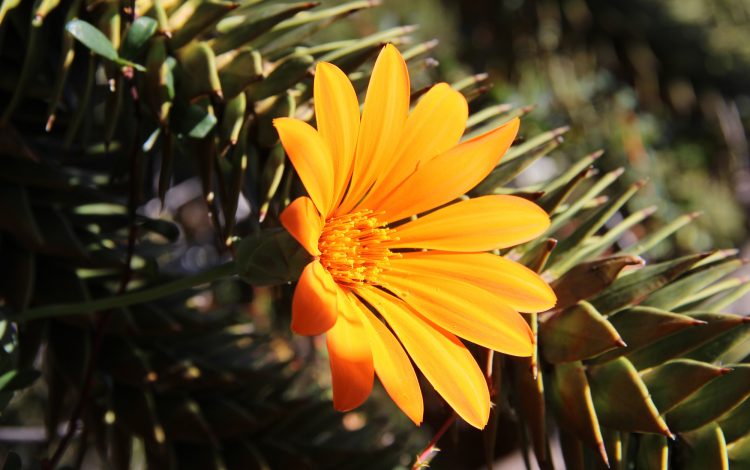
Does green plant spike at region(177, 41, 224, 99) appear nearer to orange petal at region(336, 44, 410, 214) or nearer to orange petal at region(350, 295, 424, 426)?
orange petal at region(336, 44, 410, 214)

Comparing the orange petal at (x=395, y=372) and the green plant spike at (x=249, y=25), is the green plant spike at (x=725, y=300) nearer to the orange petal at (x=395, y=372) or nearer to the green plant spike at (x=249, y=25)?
the orange petal at (x=395, y=372)

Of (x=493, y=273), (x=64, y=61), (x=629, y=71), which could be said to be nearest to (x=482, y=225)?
(x=493, y=273)

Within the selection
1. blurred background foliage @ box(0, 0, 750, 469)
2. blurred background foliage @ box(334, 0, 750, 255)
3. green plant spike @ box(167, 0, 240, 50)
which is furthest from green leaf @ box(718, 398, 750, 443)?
blurred background foliage @ box(334, 0, 750, 255)

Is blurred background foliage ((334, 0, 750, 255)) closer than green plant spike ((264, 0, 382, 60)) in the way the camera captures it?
No

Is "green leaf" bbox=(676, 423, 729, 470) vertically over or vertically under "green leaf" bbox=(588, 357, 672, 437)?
under

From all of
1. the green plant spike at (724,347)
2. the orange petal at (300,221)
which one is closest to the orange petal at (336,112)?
the orange petal at (300,221)

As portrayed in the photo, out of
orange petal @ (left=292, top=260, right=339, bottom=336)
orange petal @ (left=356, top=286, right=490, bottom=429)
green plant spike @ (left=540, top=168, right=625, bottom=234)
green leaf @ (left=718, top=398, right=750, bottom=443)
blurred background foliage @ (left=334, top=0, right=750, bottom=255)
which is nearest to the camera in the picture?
orange petal @ (left=292, top=260, right=339, bottom=336)

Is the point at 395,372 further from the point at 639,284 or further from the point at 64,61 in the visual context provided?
the point at 64,61
